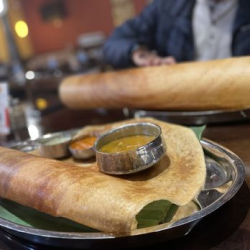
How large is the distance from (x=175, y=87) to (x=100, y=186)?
104 cm

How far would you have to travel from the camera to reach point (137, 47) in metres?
2.58

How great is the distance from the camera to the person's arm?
2748 mm

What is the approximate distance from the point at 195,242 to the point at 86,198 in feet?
1.11

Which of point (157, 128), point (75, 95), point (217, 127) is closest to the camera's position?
point (157, 128)

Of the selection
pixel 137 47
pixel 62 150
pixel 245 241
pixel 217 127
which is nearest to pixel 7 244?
pixel 62 150

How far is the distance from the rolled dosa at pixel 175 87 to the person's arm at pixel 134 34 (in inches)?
19.9

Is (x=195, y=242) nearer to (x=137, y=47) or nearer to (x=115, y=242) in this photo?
(x=115, y=242)

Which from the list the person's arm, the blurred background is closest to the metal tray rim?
the person's arm

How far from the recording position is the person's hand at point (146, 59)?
217 cm


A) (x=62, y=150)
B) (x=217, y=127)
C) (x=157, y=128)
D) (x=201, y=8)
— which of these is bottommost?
(x=217, y=127)

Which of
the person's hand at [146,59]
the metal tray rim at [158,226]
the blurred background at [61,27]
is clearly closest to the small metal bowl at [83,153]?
the metal tray rim at [158,226]

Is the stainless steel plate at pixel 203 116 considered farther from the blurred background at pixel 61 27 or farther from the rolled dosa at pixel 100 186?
the blurred background at pixel 61 27

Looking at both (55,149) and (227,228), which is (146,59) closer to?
(55,149)

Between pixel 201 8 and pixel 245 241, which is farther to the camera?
pixel 201 8
